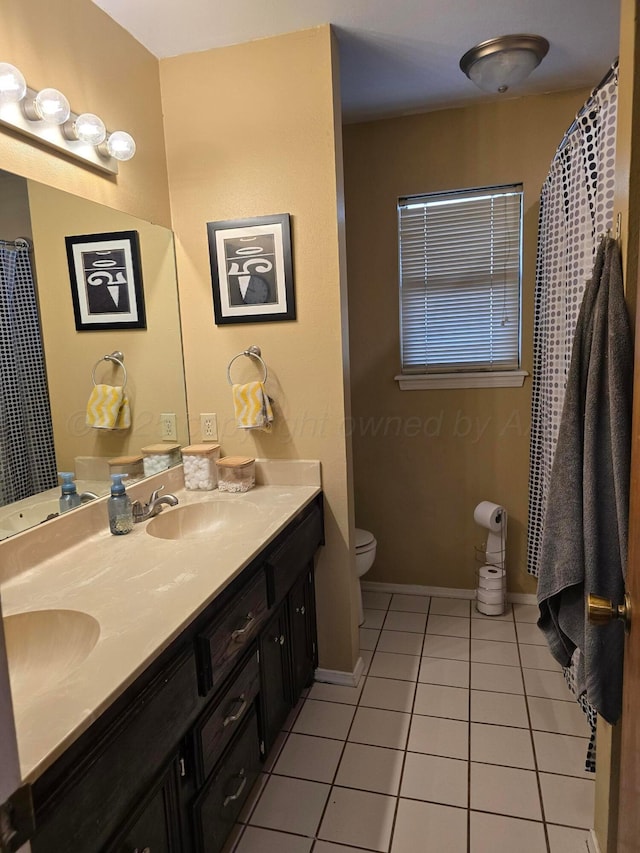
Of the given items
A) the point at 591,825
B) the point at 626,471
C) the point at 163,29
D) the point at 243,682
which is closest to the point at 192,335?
the point at 163,29

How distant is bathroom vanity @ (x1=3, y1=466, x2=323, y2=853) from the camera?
2.90ft

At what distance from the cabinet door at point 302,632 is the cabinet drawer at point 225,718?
357 mm

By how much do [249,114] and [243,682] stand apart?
2015mm

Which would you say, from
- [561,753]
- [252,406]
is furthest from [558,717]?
[252,406]

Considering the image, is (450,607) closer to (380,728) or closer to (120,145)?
(380,728)

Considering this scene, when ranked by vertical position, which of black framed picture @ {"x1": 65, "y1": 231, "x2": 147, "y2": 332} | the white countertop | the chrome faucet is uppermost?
black framed picture @ {"x1": 65, "y1": 231, "x2": 147, "y2": 332}

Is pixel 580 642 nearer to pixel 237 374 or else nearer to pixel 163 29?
pixel 237 374

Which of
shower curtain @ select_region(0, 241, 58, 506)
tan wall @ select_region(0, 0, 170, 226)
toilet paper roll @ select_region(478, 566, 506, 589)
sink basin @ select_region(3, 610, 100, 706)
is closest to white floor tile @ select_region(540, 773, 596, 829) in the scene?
toilet paper roll @ select_region(478, 566, 506, 589)

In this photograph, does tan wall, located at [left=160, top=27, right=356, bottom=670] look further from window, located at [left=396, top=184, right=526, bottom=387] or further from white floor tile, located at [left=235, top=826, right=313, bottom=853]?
window, located at [left=396, top=184, right=526, bottom=387]

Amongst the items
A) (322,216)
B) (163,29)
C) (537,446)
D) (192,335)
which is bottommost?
(537,446)

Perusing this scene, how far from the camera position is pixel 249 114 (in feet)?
6.76

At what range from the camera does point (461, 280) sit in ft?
9.30

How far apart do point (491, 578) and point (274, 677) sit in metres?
1.49

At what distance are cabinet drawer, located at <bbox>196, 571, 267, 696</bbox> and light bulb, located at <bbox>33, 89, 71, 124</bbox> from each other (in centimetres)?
143
